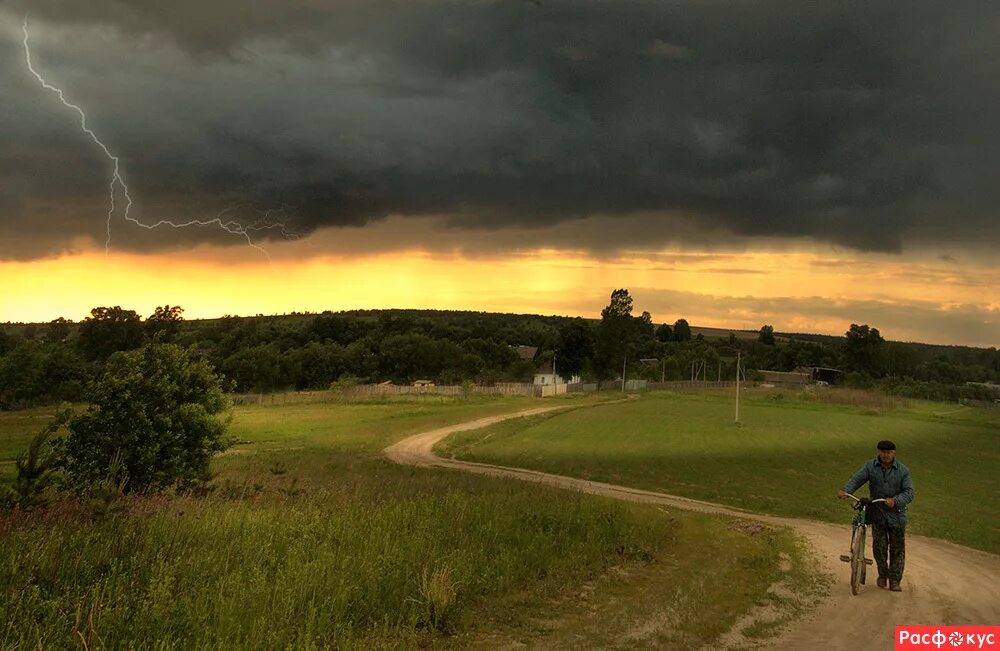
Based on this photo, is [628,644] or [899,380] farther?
[899,380]

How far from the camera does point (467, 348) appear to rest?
164250 mm

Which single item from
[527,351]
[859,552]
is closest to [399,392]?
[527,351]

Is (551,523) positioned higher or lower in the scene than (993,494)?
higher

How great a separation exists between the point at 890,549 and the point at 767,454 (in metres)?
36.2

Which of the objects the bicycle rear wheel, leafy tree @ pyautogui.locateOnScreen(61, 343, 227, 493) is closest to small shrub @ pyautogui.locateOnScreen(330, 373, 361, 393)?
leafy tree @ pyautogui.locateOnScreen(61, 343, 227, 493)

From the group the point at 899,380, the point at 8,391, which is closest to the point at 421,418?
the point at 8,391

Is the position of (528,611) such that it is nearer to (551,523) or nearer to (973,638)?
(551,523)

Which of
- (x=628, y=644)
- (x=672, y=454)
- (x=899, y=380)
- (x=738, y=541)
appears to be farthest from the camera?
(x=899, y=380)

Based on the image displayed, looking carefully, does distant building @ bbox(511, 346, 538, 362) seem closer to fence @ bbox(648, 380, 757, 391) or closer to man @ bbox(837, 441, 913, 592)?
fence @ bbox(648, 380, 757, 391)

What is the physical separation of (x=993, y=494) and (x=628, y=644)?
3350 cm

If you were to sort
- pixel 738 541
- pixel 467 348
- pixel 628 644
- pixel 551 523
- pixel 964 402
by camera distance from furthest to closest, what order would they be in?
1. pixel 467 348
2. pixel 964 402
3. pixel 738 541
4. pixel 551 523
5. pixel 628 644

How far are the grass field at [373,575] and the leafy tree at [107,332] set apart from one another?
12786cm

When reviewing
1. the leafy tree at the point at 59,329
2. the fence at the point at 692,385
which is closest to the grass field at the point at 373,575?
the fence at the point at 692,385

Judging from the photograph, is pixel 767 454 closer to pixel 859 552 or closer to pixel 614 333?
pixel 859 552
